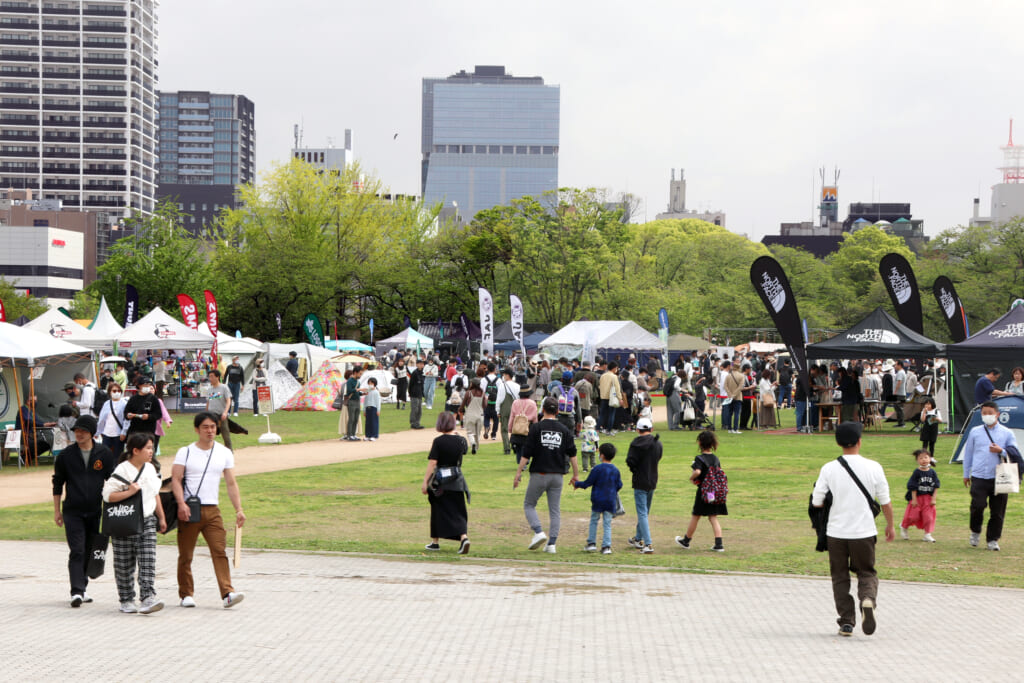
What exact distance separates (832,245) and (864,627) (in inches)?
5591

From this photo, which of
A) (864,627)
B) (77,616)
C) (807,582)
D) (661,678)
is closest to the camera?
(661,678)

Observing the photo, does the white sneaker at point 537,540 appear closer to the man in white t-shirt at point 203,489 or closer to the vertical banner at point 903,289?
the man in white t-shirt at point 203,489

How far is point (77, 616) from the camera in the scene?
8.67 m

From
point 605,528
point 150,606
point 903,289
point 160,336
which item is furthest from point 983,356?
point 160,336

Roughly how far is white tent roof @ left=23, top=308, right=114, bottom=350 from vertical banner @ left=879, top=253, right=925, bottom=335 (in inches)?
963

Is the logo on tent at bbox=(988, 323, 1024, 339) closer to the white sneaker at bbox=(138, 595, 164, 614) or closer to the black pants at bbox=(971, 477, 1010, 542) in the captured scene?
the black pants at bbox=(971, 477, 1010, 542)

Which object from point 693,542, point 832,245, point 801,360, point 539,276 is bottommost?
point 693,542

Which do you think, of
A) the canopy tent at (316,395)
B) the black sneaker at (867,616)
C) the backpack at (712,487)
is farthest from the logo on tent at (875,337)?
the black sneaker at (867,616)

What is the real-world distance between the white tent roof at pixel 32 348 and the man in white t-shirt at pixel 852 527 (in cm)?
1699

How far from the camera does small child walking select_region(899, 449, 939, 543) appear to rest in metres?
12.5

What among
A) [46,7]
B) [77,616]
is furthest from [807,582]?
[46,7]

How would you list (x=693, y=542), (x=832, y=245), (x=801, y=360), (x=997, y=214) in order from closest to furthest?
(x=693, y=542) < (x=801, y=360) < (x=832, y=245) < (x=997, y=214)

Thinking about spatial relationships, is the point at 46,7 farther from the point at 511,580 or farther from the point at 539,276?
the point at 511,580

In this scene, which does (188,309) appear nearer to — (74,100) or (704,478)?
(704,478)
